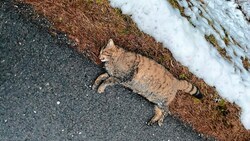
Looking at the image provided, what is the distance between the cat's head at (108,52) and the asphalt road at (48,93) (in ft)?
0.82

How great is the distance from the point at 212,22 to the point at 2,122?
131 inches

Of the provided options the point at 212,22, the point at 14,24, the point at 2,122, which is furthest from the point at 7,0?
the point at 212,22

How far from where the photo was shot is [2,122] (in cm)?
487

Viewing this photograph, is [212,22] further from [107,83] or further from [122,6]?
[107,83]

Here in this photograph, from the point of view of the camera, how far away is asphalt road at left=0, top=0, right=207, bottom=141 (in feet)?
16.1

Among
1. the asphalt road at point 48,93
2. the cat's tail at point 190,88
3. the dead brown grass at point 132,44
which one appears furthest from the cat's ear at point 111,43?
the cat's tail at point 190,88

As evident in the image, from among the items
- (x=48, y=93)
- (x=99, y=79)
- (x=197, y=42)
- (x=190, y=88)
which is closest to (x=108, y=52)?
(x=99, y=79)

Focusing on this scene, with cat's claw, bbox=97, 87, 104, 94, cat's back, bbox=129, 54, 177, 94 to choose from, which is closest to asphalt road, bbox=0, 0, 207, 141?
cat's claw, bbox=97, 87, 104, 94

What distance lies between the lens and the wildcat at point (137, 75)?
507cm

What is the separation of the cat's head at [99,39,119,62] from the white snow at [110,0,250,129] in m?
0.65

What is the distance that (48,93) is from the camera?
5.04 m

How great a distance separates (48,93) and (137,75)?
104cm

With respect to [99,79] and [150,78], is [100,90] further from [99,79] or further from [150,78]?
[150,78]

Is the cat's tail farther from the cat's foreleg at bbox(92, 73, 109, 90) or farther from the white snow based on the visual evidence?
the cat's foreleg at bbox(92, 73, 109, 90)
